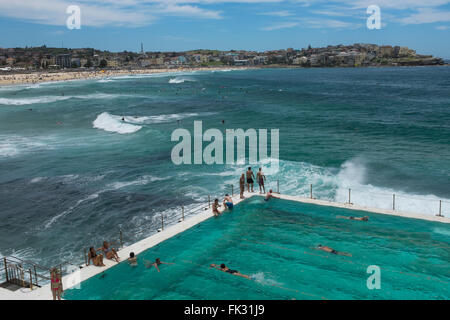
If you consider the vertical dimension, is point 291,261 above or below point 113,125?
below

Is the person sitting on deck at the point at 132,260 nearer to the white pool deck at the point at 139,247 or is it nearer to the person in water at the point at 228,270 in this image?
the white pool deck at the point at 139,247

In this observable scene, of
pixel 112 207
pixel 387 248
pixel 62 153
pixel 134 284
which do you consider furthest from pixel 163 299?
pixel 62 153

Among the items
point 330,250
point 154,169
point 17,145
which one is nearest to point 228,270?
point 330,250

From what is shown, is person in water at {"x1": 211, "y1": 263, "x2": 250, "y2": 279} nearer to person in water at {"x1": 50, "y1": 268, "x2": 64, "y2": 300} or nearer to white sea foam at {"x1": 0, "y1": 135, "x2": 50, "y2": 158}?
person in water at {"x1": 50, "y1": 268, "x2": 64, "y2": 300}

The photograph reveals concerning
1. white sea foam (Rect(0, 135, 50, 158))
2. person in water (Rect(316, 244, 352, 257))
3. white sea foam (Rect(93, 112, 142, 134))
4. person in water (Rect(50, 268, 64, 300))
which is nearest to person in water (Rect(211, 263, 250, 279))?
person in water (Rect(316, 244, 352, 257))

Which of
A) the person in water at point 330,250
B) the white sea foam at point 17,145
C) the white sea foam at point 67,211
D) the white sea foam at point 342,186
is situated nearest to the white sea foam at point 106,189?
the white sea foam at point 67,211

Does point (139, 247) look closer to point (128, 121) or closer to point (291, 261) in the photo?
point (291, 261)
